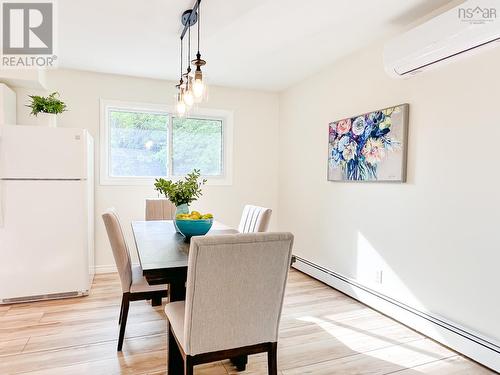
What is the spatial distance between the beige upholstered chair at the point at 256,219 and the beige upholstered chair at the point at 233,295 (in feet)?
3.60

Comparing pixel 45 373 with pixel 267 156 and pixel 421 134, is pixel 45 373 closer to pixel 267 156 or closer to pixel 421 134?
pixel 421 134

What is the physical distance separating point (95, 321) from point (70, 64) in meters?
2.74

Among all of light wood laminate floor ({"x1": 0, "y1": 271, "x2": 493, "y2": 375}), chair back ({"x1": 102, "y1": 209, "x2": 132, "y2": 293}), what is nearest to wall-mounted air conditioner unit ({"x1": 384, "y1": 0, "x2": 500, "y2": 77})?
light wood laminate floor ({"x1": 0, "y1": 271, "x2": 493, "y2": 375})

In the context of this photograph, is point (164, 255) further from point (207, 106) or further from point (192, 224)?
point (207, 106)

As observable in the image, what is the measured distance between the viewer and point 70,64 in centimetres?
351

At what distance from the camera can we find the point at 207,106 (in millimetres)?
4258

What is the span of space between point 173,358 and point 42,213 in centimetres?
205

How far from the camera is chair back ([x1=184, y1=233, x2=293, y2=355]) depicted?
129cm

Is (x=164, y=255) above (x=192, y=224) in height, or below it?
below

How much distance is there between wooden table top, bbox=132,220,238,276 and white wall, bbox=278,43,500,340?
1.39 metres

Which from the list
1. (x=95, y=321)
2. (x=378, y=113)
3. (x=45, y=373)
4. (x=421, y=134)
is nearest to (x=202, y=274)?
(x=45, y=373)

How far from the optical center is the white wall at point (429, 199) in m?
2.02

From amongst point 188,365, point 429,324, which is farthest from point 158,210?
point 429,324

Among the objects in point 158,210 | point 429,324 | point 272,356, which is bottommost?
point 429,324
